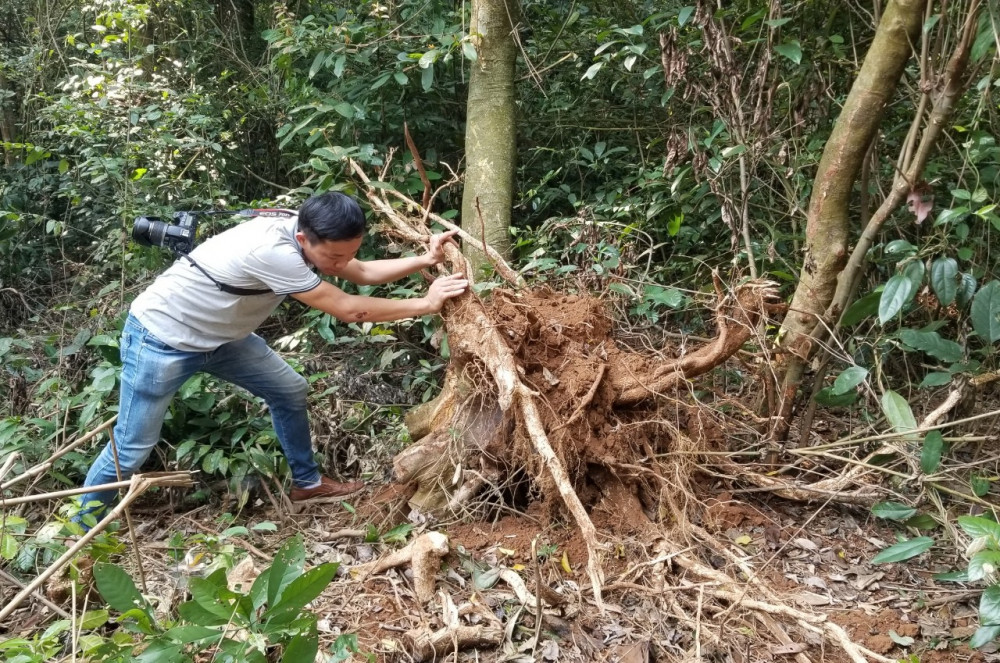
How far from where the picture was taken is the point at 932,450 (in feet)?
8.76

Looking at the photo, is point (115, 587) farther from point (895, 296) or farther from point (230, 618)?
point (895, 296)

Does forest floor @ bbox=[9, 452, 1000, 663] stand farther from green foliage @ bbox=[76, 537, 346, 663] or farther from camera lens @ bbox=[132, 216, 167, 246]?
camera lens @ bbox=[132, 216, 167, 246]

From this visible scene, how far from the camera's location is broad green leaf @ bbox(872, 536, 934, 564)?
2.55 metres

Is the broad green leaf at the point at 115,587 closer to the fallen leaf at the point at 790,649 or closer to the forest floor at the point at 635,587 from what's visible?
the forest floor at the point at 635,587

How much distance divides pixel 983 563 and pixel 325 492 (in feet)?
9.17

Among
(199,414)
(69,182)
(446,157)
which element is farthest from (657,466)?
(69,182)

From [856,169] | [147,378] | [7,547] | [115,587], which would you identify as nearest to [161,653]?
[115,587]

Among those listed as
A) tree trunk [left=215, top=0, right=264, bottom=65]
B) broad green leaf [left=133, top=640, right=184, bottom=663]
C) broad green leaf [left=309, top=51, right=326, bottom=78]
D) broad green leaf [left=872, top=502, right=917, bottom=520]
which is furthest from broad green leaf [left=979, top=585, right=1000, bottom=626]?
tree trunk [left=215, top=0, right=264, bottom=65]

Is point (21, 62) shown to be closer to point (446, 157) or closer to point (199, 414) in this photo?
point (446, 157)

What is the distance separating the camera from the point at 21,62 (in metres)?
6.82

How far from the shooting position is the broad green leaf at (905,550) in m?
2.55

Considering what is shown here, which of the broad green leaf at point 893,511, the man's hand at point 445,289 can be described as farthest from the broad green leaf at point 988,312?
the man's hand at point 445,289

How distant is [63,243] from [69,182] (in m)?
0.60

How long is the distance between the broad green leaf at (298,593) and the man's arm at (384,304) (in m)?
1.23
